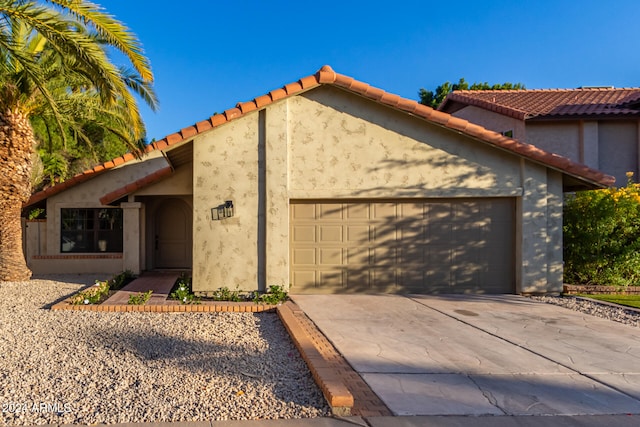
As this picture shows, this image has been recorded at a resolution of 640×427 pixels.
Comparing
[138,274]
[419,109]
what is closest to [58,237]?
[138,274]

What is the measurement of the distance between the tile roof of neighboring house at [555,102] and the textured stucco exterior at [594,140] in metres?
0.32

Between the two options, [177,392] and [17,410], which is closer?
[17,410]

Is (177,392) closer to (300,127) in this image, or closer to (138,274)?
(300,127)

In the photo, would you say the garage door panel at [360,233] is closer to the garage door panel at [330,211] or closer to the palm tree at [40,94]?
the garage door panel at [330,211]

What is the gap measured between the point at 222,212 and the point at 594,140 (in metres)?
14.4

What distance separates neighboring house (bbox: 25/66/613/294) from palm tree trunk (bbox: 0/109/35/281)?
4665mm

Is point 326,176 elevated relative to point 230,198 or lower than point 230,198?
elevated

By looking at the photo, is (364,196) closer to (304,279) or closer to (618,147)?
(304,279)

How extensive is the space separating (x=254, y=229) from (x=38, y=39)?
322 inches

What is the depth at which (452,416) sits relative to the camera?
162 inches

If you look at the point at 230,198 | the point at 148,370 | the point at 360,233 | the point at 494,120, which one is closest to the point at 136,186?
the point at 230,198

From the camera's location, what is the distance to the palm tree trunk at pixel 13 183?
1217cm

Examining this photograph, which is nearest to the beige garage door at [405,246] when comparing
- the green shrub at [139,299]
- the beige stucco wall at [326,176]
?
the beige stucco wall at [326,176]

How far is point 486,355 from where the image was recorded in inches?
236
